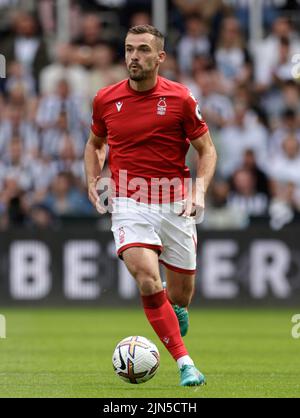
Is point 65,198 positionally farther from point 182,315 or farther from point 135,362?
point 135,362

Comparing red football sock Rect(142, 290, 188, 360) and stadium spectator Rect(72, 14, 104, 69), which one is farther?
stadium spectator Rect(72, 14, 104, 69)

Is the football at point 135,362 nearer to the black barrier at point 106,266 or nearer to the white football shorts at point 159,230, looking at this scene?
the white football shorts at point 159,230

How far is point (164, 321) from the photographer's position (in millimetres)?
8977

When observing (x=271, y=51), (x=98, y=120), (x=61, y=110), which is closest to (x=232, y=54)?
(x=271, y=51)

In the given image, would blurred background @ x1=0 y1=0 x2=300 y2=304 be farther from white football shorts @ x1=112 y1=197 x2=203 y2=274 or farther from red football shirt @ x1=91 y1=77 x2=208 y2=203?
red football shirt @ x1=91 y1=77 x2=208 y2=203

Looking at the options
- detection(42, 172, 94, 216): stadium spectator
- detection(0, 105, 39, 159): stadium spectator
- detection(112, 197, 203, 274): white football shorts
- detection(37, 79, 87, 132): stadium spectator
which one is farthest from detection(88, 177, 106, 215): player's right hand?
detection(37, 79, 87, 132): stadium spectator

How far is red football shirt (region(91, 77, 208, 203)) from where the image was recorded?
9328mm

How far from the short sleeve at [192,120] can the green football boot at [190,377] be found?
71.3 inches

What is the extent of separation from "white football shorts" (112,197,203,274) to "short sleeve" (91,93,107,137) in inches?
25.4

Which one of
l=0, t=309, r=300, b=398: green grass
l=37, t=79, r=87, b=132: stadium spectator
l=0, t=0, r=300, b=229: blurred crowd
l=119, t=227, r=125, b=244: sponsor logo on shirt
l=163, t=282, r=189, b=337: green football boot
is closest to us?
l=0, t=309, r=300, b=398: green grass

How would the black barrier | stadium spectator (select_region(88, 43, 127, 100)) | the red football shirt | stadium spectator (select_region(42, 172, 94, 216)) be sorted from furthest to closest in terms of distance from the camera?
stadium spectator (select_region(88, 43, 127, 100)), stadium spectator (select_region(42, 172, 94, 216)), the black barrier, the red football shirt

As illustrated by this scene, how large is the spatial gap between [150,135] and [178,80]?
32.5 ft

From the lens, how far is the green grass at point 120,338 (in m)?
8.70

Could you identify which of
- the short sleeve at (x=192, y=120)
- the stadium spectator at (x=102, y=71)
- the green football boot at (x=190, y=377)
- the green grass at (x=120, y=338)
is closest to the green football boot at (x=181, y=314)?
the green grass at (x=120, y=338)
